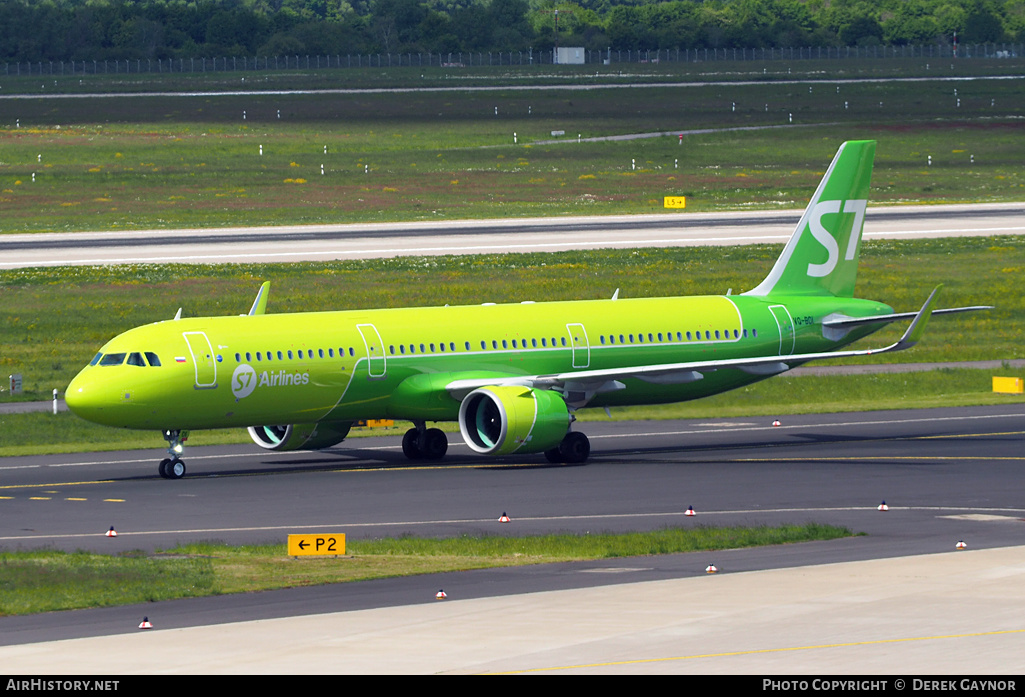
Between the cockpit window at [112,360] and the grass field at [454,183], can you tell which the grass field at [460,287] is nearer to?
the grass field at [454,183]

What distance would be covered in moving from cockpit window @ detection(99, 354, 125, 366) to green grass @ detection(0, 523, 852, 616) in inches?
488

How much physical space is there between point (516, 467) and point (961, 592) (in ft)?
71.7

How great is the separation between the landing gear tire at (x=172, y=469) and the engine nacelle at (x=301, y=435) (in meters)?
Answer: 3.88

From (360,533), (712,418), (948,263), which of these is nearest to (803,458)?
(712,418)

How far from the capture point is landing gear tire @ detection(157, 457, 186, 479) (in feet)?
144

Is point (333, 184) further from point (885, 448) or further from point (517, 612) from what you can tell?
point (517, 612)

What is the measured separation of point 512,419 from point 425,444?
4.19 m

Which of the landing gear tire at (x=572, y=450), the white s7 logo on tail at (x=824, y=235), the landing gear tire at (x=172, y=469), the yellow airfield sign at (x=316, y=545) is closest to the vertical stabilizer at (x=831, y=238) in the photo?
the white s7 logo on tail at (x=824, y=235)

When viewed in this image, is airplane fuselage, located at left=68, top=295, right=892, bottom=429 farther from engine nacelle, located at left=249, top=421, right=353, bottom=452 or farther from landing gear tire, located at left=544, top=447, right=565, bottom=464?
landing gear tire, located at left=544, top=447, right=565, bottom=464

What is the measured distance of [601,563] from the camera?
30.2 m

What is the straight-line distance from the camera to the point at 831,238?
182 feet

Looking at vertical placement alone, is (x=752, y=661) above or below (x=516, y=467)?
above

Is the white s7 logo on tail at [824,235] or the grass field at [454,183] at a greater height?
the white s7 logo on tail at [824,235]

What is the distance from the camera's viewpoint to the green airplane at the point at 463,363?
1720 inches
